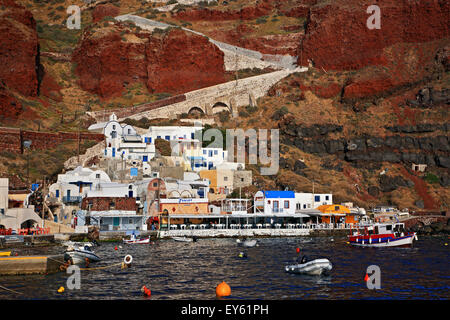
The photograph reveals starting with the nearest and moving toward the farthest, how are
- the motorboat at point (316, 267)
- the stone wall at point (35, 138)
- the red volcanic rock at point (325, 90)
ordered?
1. the motorboat at point (316, 267)
2. the stone wall at point (35, 138)
3. the red volcanic rock at point (325, 90)

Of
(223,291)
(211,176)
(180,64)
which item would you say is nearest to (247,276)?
(223,291)

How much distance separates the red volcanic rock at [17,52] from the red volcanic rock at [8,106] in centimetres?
1222

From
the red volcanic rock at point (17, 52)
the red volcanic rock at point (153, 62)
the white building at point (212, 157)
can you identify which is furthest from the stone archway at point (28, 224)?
the red volcanic rock at point (153, 62)

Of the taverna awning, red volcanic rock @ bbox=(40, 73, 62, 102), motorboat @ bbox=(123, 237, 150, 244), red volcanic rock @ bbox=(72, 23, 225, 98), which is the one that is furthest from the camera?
red volcanic rock @ bbox=(72, 23, 225, 98)

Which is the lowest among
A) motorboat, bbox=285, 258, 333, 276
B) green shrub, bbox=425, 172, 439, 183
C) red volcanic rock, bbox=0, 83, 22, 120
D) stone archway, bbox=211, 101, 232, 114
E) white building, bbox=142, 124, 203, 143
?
motorboat, bbox=285, 258, 333, 276

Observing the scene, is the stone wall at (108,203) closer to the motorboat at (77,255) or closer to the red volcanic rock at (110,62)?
the motorboat at (77,255)

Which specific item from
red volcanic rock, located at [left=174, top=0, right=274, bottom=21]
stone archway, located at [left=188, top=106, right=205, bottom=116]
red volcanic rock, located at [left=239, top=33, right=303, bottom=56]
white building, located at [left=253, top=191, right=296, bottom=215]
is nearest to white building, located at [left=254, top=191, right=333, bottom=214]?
white building, located at [left=253, top=191, right=296, bottom=215]

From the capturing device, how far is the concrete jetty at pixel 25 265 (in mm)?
38625

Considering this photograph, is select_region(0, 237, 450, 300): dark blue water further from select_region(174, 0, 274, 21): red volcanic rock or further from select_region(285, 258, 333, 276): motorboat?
select_region(174, 0, 274, 21): red volcanic rock

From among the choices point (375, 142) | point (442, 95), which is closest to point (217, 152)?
point (375, 142)

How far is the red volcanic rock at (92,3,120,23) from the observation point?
16425 centimetres

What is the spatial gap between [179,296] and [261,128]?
244 feet

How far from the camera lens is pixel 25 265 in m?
39.1

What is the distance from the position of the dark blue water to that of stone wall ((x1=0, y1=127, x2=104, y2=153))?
111ft
